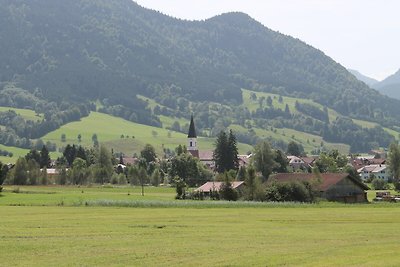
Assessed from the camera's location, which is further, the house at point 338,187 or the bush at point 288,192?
the house at point 338,187

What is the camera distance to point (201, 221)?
6512cm

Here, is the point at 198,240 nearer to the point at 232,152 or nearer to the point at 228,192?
the point at 228,192

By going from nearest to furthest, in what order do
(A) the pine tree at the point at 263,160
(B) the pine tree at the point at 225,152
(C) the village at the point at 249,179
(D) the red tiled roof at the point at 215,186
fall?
1. (C) the village at the point at 249,179
2. (D) the red tiled roof at the point at 215,186
3. (A) the pine tree at the point at 263,160
4. (B) the pine tree at the point at 225,152

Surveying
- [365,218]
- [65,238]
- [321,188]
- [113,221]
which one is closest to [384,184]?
[321,188]

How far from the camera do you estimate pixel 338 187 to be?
126 metres

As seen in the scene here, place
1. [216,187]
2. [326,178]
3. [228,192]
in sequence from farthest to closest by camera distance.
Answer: [326,178] < [216,187] < [228,192]

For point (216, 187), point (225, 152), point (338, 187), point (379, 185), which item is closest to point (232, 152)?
point (225, 152)

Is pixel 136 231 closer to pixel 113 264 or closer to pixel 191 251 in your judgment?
pixel 191 251

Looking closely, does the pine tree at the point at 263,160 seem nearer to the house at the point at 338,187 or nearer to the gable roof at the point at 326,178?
the gable roof at the point at 326,178

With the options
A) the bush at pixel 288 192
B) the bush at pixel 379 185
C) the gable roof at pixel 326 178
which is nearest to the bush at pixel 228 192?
the bush at pixel 288 192

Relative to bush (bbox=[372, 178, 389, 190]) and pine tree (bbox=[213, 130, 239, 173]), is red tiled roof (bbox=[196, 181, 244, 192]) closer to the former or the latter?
pine tree (bbox=[213, 130, 239, 173])

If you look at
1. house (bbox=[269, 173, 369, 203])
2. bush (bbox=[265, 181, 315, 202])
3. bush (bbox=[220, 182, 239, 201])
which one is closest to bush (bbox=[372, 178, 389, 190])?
house (bbox=[269, 173, 369, 203])

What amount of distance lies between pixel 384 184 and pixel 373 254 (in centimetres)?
14596

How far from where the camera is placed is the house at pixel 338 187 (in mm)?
123438
